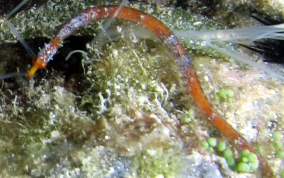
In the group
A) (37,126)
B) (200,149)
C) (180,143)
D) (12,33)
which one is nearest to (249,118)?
(200,149)

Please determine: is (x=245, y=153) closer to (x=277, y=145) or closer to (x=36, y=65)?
(x=277, y=145)

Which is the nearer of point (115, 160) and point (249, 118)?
point (115, 160)

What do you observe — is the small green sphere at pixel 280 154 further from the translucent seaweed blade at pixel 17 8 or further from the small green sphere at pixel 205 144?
the translucent seaweed blade at pixel 17 8

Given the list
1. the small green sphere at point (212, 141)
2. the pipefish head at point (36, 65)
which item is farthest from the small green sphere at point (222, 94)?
the pipefish head at point (36, 65)

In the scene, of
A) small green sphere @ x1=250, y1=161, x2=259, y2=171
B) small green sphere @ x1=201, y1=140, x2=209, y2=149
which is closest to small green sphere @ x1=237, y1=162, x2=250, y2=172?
small green sphere @ x1=250, y1=161, x2=259, y2=171

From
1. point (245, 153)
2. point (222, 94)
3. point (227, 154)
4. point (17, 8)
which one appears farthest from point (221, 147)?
point (17, 8)

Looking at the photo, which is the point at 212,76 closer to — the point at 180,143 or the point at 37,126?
the point at 180,143

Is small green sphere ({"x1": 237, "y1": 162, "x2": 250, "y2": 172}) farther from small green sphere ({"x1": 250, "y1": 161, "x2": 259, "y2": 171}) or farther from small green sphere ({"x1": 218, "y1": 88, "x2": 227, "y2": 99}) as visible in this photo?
small green sphere ({"x1": 218, "y1": 88, "x2": 227, "y2": 99})
